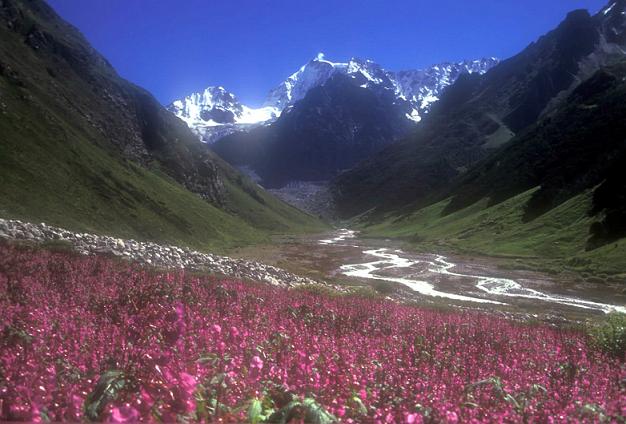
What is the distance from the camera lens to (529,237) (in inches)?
4178

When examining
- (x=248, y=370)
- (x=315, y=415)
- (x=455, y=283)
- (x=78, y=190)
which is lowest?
(x=315, y=415)

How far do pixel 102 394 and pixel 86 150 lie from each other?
96.9m

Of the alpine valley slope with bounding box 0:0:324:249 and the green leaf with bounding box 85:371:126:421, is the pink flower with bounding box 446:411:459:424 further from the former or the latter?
the alpine valley slope with bounding box 0:0:324:249

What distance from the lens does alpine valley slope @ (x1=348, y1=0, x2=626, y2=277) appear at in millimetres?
89588

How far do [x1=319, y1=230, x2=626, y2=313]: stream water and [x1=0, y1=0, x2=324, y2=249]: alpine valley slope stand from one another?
32065 millimetres

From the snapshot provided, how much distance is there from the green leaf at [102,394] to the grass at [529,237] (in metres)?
78.2

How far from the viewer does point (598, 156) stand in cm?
14750

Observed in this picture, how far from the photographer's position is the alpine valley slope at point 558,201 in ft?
294

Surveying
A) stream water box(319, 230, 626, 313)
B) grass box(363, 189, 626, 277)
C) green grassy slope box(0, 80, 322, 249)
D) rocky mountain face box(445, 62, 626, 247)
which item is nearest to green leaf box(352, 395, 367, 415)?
stream water box(319, 230, 626, 313)

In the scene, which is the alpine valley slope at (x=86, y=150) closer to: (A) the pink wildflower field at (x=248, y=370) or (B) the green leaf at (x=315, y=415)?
(A) the pink wildflower field at (x=248, y=370)

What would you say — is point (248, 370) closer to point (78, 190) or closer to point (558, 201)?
point (78, 190)

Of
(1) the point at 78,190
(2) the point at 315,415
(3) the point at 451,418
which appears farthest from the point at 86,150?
(3) the point at 451,418

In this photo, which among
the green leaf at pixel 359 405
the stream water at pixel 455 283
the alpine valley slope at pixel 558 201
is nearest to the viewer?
the green leaf at pixel 359 405

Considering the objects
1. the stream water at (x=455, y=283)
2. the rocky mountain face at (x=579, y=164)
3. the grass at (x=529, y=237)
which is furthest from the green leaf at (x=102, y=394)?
the rocky mountain face at (x=579, y=164)
